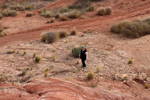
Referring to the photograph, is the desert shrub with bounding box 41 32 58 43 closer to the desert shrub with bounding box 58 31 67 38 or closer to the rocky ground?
the rocky ground

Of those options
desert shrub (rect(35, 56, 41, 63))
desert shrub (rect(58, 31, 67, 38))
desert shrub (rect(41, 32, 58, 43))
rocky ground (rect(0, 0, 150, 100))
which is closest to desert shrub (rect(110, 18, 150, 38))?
rocky ground (rect(0, 0, 150, 100))

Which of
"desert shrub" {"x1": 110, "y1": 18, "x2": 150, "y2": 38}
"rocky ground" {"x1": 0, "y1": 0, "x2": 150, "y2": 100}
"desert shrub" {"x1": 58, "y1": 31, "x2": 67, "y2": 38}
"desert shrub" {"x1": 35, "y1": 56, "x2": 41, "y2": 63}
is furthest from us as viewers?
"desert shrub" {"x1": 58, "y1": 31, "x2": 67, "y2": 38}

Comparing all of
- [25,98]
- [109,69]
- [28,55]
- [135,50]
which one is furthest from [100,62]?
[25,98]

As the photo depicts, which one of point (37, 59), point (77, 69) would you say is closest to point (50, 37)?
point (37, 59)

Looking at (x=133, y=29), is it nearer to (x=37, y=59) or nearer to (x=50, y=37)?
(x=50, y=37)

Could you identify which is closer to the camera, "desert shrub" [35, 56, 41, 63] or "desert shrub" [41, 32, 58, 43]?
"desert shrub" [35, 56, 41, 63]

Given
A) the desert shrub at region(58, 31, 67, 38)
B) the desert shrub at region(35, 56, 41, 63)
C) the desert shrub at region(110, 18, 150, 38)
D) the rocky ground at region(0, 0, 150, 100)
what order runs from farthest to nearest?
the desert shrub at region(58, 31, 67, 38) → the desert shrub at region(110, 18, 150, 38) → the desert shrub at region(35, 56, 41, 63) → the rocky ground at region(0, 0, 150, 100)

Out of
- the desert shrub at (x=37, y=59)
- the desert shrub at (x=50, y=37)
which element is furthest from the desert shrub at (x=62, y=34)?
the desert shrub at (x=37, y=59)

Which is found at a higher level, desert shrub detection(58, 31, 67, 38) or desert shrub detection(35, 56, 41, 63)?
desert shrub detection(58, 31, 67, 38)

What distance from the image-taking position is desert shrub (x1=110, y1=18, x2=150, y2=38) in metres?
12.6

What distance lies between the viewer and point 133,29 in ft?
41.9

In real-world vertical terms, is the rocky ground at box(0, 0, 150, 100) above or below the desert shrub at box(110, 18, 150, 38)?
below

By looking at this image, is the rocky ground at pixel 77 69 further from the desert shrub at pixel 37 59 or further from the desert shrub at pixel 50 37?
the desert shrub at pixel 50 37

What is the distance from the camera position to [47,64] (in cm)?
941
